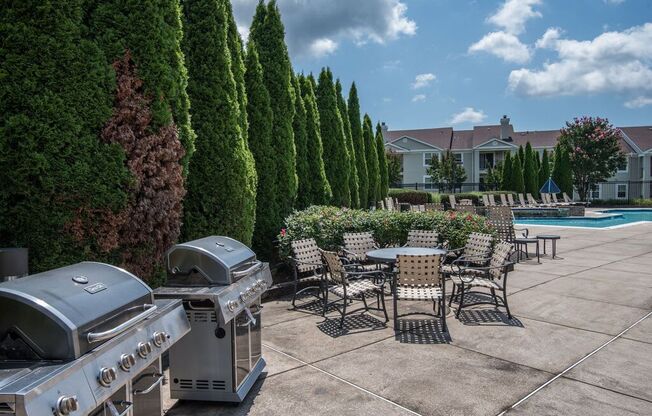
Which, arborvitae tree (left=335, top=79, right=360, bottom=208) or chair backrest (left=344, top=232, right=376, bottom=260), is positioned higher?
arborvitae tree (left=335, top=79, right=360, bottom=208)

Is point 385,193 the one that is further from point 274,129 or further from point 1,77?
point 1,77

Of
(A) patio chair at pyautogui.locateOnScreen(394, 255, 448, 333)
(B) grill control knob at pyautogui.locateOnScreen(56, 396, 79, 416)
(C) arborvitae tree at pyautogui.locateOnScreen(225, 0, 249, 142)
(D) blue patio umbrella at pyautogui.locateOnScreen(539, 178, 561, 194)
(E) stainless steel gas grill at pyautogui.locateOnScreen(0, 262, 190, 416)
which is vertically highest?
(C) arborvitae tree at pyautogui.locateOnScreen(225, 0, 249, 142)

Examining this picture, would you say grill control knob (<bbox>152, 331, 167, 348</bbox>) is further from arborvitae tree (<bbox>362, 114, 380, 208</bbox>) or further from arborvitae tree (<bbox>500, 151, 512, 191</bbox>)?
arborvitae tree (<bbox>500, 151, 512, 191</bbox>)

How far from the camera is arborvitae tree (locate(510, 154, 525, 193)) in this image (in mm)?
33156

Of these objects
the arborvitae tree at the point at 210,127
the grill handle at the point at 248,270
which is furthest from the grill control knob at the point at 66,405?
the arborvitae tree at the point at 210,127

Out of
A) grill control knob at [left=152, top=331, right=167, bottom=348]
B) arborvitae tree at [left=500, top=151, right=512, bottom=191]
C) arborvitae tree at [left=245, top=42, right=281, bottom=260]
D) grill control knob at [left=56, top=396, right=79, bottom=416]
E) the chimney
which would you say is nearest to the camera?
grill control knob at [left=56, top=396, right=79, bottom=416]

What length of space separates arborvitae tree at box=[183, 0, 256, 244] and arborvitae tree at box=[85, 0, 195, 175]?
103cm

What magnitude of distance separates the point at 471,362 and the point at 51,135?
4.41 metres

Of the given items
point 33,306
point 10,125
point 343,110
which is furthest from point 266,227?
point 343,110

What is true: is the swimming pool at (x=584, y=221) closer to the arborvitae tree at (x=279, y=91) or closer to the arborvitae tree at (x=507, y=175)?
the arborvitae tree at (x=507, y=175)

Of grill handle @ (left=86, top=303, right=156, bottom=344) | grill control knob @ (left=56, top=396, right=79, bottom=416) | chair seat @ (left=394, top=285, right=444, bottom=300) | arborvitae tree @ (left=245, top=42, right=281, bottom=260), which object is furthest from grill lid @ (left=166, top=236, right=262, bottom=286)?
arborvitae tree @ (left=245, top=42, right=281, bottom=260)

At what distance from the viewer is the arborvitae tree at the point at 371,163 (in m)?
18.4

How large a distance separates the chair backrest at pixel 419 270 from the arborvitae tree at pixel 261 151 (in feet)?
12.1

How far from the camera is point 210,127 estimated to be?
256 inches
